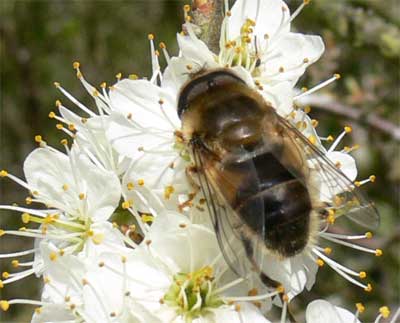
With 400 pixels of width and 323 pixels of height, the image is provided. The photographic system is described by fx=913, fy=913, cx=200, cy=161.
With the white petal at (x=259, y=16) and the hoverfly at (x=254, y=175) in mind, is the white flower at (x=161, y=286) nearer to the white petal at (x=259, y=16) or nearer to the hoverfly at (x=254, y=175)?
the hoverfly at (x=254, y=175)

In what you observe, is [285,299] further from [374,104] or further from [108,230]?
[374,104]

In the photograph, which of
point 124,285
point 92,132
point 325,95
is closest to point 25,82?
point 325,95

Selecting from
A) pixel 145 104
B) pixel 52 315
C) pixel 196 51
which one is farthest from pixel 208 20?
pixel 52 315

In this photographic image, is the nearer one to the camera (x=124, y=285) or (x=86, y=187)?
(x=124, y=285)

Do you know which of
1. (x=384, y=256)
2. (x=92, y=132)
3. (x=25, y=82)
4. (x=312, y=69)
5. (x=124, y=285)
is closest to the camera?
(x=124, y=285)

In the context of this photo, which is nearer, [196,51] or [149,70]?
[196,51]

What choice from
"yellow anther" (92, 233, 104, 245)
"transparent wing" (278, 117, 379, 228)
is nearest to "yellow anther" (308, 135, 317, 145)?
"transparent wing" (278, 117, 379, 228)

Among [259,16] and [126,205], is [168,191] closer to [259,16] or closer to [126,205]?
[126,205]
